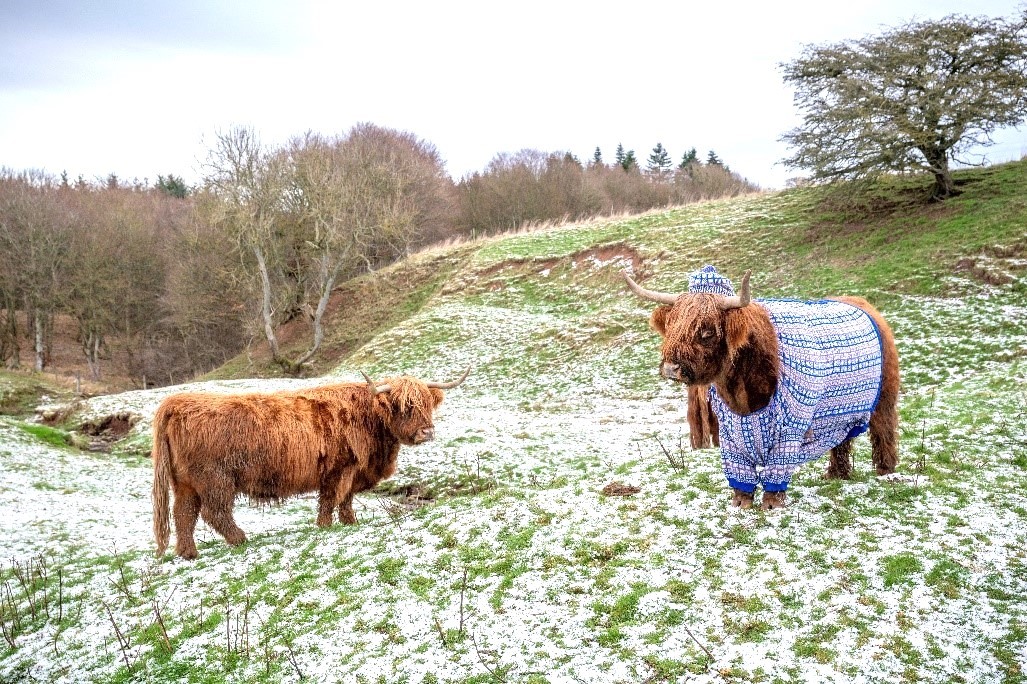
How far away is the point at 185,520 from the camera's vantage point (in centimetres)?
705

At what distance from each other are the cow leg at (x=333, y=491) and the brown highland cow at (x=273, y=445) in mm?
12

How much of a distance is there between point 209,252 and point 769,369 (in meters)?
34.7

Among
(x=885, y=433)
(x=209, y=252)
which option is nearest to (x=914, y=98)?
(x=885, y=433)

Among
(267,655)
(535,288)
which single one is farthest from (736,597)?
(535,288)

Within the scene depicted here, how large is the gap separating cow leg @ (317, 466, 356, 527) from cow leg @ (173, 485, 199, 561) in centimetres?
138

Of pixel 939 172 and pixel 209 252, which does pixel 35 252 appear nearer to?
pixel 209 252

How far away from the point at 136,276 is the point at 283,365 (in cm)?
1442

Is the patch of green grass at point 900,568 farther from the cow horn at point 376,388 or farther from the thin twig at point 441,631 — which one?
the cow horn at point 376,388

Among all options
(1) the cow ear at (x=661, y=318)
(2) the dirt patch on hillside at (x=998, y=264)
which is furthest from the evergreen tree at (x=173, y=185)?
(1) the cow ear at (x=661, y=318)

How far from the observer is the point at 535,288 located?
2705 cm

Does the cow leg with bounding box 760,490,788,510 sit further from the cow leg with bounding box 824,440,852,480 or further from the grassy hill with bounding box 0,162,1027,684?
the cow leg with bounding box 824,440,852,480

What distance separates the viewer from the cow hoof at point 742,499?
20.6 ft

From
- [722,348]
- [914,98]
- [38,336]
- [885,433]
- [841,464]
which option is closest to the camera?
[722,348]

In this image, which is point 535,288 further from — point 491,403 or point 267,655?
point 267,655
